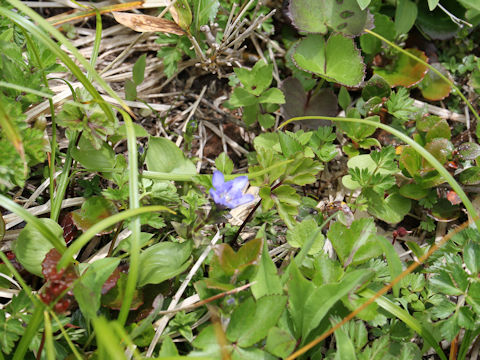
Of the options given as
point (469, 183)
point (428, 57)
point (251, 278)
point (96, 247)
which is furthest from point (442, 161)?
point (96, 247)

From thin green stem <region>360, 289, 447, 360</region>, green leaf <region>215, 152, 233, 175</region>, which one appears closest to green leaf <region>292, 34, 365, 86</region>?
green leaf <region>215, 152, 233, 175</region>

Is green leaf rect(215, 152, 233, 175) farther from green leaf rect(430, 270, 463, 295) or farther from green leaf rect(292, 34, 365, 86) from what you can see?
green leaf rect(430, 270, 463, 295)

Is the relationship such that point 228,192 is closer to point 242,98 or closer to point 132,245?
point 132,245

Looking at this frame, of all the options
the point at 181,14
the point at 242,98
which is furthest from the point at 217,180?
the point at 181,14

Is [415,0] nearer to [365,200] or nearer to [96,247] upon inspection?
[365,200]

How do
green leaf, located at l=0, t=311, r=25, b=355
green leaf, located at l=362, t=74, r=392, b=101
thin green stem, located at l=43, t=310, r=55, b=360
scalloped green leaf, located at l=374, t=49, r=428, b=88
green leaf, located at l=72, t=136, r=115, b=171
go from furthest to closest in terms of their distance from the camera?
scalloped green leaf, located at l=374, t=49, r=428, b=88 < green leaf, located at l=362, t=74, r=392, b=101 < green leaf, located at l=72, t=136, r=115, b=171 < green leaf, located at l=0, t=311, r=25, b=355 < thin green stem, located at l=43, t=310, r=55, b=360

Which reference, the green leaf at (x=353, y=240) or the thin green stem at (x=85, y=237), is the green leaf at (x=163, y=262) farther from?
the green leaf at (x=353, y=240)
